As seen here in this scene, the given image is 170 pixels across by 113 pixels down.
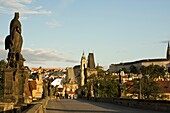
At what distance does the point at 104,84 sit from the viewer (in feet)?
392

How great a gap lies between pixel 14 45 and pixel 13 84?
204 cm

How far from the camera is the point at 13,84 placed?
20250 millimetres

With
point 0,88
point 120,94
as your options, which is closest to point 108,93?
point 0,88

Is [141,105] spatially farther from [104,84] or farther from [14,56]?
[104,84]

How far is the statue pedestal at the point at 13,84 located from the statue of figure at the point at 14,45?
0.48 metres

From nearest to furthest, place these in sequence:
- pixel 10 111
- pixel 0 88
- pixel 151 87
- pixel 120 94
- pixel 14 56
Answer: pixel 10 111 < pixel 14 56 < pixel 120 94 < pixel 0 88 < pixel 151 87

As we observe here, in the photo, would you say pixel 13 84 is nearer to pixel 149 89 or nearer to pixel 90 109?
pixel 90 109

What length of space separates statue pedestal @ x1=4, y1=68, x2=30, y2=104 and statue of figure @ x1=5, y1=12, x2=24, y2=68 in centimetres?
48

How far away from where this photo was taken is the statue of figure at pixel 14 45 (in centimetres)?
2062

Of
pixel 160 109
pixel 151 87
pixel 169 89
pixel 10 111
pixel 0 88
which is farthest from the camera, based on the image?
pixel 169 89

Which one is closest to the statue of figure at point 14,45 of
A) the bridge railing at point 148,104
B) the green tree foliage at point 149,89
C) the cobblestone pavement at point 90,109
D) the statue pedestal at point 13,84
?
the statue pedestal at point 13,84

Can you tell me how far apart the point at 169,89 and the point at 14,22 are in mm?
119469

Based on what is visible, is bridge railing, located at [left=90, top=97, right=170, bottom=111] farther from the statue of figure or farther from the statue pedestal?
the statue of figure

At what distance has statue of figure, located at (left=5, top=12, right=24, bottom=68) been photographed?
67.7 ft
